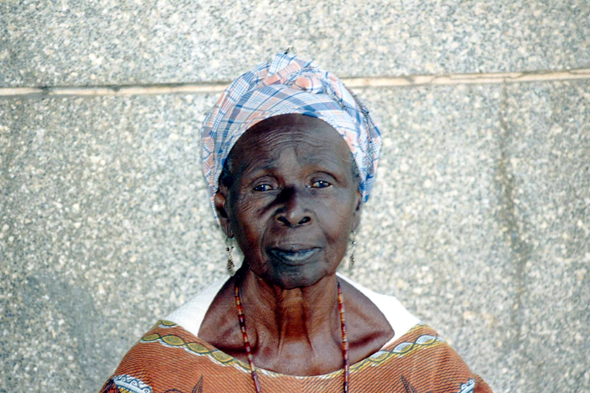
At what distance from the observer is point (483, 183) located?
3.05 meters

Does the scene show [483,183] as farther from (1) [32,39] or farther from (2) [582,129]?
(1) [32,39]

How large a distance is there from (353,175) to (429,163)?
104cm

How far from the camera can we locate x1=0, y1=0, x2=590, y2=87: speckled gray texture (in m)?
2.88

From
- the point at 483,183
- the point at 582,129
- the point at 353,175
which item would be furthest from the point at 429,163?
the point at 353,175

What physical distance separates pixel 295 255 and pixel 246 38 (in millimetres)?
1433

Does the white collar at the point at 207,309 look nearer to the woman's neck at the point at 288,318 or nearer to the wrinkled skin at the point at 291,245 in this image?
the wrinkled skin at the point at 291,245

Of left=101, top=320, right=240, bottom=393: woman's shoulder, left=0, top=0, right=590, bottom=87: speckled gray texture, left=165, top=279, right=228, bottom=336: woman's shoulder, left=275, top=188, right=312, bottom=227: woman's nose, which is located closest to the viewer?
left=275, top=188, right=312, bottom=227: woman's nose

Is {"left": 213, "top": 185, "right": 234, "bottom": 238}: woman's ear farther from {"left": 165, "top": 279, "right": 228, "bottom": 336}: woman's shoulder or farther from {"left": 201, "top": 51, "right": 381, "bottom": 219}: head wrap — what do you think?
A: {"left": 165, "top": 279, "right": 228, "bottom": 336}: woman's shoulder

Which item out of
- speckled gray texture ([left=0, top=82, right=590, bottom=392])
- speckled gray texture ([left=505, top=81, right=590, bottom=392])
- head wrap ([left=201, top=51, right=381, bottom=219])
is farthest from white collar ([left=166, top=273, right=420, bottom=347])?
speckled gray texture ([left=505, top=81, right=590, bottom=392])

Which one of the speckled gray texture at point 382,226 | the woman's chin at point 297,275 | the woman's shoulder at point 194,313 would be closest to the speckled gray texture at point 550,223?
the speckled gray texture at point 382,226

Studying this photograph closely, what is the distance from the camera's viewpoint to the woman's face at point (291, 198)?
1894 millimetres

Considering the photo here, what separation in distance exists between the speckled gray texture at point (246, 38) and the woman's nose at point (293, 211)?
123 centimetres

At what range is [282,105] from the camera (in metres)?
2.00

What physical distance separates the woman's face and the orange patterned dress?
0.35 meters
